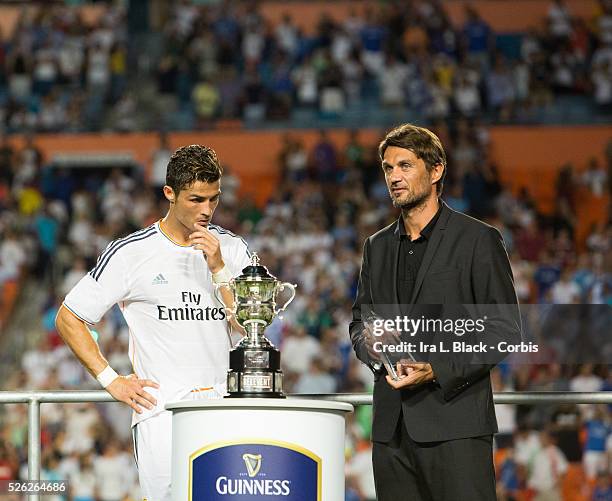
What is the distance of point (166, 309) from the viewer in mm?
4754

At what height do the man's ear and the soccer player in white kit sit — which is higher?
the man's ear

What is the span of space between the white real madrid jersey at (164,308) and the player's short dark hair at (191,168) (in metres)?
0.31

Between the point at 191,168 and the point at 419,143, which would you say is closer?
the point at 419,143

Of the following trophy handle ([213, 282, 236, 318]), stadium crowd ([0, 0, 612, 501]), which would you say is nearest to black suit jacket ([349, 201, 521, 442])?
trophy handle ([213, 282, 236, 318])

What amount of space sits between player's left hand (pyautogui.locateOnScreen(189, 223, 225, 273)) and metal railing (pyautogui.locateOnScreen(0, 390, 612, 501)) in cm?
63

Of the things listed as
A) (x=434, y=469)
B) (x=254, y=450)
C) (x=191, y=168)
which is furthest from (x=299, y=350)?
(x=254, y=450)

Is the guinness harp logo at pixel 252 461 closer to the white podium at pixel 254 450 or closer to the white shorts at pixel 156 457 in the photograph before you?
the white podium at pixel 254 450

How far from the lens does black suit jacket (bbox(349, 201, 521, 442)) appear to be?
425 cm

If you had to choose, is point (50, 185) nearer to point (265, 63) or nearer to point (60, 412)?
point (265, 63)

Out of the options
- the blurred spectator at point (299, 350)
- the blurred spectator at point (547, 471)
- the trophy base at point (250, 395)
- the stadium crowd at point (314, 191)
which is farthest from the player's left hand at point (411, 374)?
the blurred spectator at point (299, 350)

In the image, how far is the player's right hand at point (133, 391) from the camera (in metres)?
4.61

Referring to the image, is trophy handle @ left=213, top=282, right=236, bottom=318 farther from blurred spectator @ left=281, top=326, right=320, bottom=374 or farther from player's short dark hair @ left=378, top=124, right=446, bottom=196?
blurred spectator @ left=281, top=326, right=320, bottom=374

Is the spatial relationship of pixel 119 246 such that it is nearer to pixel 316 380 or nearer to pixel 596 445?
pixel 596 445

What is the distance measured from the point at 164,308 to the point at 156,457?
0.57 metres
